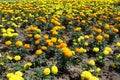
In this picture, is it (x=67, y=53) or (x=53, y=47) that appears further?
(x=53, y=47)

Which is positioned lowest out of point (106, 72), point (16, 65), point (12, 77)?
point (106, 72)

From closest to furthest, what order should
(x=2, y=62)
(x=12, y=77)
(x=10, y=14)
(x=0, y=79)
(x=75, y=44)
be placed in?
(x=12, y=77), (x=0, y=79), (x=2, y=62), (x=75, y=44), (x=10, y=14)

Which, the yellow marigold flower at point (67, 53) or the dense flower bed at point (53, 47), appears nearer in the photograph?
the yellow marigold flower at point (67, 53)

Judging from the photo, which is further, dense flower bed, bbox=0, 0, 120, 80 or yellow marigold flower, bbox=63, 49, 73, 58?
dense flower bed, bbox=0, 0, 120, 80

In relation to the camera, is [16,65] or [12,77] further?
[16,65]

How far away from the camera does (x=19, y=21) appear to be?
34.9ft

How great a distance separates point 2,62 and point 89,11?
225 inches

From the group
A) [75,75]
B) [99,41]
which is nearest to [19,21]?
[99,41]

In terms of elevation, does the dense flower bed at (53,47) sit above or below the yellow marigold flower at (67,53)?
below

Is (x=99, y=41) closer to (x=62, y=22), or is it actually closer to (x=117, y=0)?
(x=62, y=22)

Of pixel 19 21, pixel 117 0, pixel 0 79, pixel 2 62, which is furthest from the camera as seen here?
pixel 117 0

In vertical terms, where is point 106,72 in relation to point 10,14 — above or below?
below

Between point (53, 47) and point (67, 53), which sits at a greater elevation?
point (67, 53)

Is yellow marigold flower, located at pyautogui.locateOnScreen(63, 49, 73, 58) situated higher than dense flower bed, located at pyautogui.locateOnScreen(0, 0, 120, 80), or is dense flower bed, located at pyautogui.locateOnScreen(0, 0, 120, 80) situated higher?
yellow marigold flower, located at pyautogui.locateOnScreen(63, 49, 73, 58)
